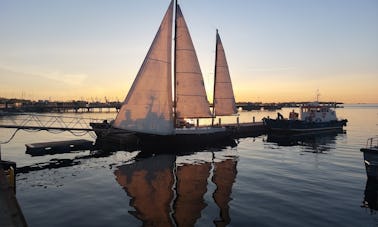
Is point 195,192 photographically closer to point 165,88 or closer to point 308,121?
point 165,88

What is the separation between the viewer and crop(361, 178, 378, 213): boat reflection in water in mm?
15769

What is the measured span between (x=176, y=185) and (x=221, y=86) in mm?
26074

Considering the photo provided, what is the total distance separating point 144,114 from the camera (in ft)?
98.2

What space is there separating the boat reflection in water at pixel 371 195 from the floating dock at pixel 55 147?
2936 centimetres

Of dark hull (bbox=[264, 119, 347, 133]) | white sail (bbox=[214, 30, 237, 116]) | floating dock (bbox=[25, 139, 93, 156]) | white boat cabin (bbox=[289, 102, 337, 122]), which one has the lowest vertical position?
floating dock (bbox=[25, 139, 93, 156])

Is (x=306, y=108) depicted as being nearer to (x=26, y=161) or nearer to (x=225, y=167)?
(x=225, y=167)

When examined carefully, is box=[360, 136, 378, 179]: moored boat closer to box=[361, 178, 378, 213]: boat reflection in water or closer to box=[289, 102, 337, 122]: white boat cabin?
box=[361, 178, 378, 213]: boat reflection in water

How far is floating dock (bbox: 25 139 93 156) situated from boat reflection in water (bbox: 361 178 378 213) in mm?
29358

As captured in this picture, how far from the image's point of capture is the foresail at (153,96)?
29.7m

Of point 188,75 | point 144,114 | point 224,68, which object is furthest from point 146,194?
point 224,68

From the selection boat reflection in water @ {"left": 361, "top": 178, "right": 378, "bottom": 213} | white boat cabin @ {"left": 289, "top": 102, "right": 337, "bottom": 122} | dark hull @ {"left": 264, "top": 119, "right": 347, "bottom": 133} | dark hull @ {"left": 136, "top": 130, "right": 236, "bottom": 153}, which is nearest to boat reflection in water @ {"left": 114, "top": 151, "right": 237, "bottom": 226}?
dark hull @ {"left": 136, "top": 130, "right": 236, "bottom": 153}

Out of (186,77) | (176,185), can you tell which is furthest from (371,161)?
(186,77)

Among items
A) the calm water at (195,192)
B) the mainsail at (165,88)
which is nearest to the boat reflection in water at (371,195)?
the calm water at (195,192)

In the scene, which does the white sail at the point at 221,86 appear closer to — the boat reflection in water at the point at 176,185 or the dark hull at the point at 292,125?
the boat reflection in water at the point at 176,185
